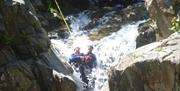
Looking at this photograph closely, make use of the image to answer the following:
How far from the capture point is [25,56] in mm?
13555

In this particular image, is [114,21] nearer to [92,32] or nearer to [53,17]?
[92,32]

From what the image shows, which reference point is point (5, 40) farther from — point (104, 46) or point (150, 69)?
point (150, 69)

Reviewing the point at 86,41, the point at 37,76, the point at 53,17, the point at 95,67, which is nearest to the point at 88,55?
the point at 95,67

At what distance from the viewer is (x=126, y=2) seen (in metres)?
24.4

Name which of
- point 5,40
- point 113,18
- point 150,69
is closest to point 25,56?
point 5,40

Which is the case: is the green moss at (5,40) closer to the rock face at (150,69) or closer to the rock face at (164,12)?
the rock face at (164,12)

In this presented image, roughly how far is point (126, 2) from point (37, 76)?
12.3 m

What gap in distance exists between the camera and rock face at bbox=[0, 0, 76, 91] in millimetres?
A: 12797

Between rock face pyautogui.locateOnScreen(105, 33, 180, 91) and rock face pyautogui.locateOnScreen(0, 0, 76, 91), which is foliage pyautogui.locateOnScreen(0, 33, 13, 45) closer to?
rock face pyautogui.locateOnScreen(0, 0, 76, 91)

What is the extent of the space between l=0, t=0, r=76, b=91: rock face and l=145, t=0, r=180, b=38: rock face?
3658 millimetres

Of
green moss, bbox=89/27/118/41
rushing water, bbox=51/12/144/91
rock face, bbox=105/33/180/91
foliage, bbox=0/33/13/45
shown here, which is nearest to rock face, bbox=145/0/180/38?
rushing water, bbox=51/12/144/91

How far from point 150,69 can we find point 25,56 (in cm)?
716

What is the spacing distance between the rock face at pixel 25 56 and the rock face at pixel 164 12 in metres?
3.66

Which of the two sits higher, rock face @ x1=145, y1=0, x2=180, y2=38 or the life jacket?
rock face @ x1=145, y1=0, x2=180, y2=38
